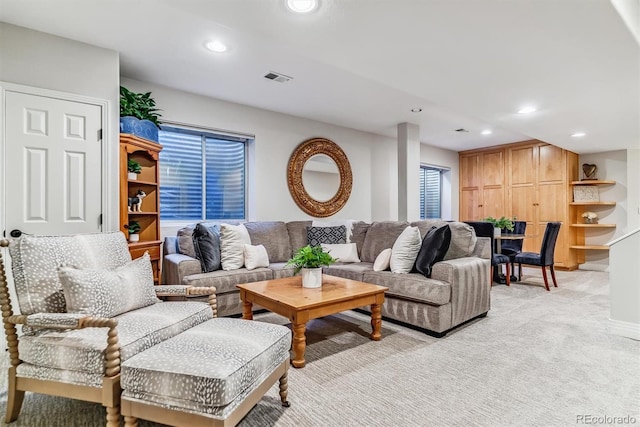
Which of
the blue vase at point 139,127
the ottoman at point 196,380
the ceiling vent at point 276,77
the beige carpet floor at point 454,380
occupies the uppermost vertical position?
the ceiling vent at point 276,77

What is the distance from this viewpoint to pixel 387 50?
236cm

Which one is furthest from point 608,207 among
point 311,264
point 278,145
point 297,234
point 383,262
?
point 311,264

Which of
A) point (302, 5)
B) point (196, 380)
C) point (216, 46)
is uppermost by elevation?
point (216, 46)

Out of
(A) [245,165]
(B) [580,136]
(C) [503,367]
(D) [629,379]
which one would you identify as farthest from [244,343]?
(B) [580,136]

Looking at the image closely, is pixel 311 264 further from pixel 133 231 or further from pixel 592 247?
pixel 592 247

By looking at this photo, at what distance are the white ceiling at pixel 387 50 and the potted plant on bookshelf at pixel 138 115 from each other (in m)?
0.27

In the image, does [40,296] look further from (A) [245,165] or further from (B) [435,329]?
(A) [245,165]

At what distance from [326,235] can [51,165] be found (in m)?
2.83

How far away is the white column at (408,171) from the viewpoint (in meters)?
5.26

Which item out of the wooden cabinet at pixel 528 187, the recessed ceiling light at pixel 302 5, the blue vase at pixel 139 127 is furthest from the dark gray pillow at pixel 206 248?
the wooden cabinet at pixel 528 187

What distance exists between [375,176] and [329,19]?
165 inches

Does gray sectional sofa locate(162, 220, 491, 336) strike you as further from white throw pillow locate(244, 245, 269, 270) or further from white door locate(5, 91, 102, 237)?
white door locate(5, 91, 102, 237)

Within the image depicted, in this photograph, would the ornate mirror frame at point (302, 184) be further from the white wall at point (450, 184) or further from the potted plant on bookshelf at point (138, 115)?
the white wall at point (450, 184)

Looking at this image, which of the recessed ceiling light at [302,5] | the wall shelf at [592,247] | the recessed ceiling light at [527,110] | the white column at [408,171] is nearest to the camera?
the recessed ceiling light at [302,5]
